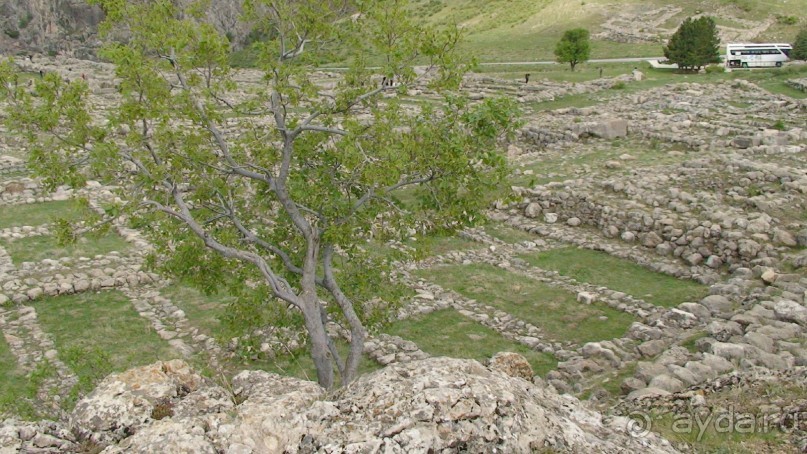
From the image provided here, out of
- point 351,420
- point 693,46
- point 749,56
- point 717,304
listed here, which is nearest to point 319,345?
point 351,420

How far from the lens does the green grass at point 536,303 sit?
11.7 meters

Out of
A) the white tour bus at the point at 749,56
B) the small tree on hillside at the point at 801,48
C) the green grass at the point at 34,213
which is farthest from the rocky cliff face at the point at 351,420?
the small tree on hillside at the point at 801,48

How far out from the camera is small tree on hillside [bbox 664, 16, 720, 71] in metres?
39.4

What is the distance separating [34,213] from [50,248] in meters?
3.37

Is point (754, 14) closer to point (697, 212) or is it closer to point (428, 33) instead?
point (697, 212)

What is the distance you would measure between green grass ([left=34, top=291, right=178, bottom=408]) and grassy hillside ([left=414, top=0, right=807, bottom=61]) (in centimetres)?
4409

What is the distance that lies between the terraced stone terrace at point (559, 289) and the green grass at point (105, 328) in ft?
0.14

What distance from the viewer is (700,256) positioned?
14.4 metres

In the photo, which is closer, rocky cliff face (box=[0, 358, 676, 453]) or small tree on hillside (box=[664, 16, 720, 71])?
rocky cliff face (box=[0, 358, 676, 453])

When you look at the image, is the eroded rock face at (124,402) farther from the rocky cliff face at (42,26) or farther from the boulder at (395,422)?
the rocky cliff face at (42,26)

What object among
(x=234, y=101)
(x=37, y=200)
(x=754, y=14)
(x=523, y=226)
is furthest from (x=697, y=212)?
(x=754, y=14)

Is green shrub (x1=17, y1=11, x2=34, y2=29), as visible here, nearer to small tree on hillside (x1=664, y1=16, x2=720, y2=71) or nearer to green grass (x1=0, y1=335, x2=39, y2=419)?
small tree on hillside (x1=664, y1=16, x2=720, y2=71)

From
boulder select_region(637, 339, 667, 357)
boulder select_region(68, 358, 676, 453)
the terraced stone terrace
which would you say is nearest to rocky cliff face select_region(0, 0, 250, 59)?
the terraced stone terrace

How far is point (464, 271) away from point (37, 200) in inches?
535
